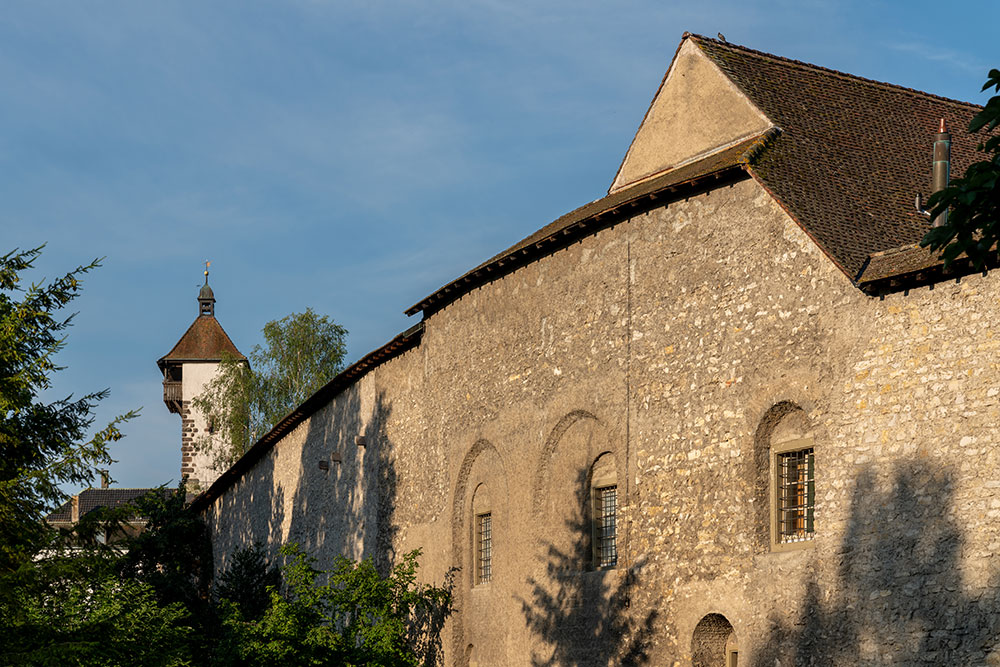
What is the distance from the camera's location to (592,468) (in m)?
19.5

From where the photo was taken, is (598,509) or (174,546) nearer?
(598,509)

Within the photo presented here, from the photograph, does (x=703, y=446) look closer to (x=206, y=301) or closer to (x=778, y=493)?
(x=778, y=493)

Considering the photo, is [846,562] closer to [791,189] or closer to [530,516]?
[791,189]

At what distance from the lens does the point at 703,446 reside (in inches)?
672

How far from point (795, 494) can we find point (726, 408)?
1358mm

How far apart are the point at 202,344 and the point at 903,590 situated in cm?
4399

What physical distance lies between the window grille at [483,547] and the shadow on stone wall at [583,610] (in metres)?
2.05

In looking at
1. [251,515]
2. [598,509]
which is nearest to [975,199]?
[598,509]

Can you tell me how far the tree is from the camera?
4656cm

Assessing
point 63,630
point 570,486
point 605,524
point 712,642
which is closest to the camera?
point 63,630

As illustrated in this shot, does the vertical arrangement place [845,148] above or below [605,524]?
above

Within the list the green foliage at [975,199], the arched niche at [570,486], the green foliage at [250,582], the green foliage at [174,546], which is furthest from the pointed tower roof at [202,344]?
the green foliage at [975,199]

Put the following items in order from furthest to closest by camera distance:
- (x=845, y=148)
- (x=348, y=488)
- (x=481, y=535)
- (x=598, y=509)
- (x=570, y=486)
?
(x=348, y=488) < (x=481, y=535) < (x=570, y=486) < (x=598, y=509) < (x=845, y=148)

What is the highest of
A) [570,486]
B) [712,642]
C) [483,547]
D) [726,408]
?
[726,408]
